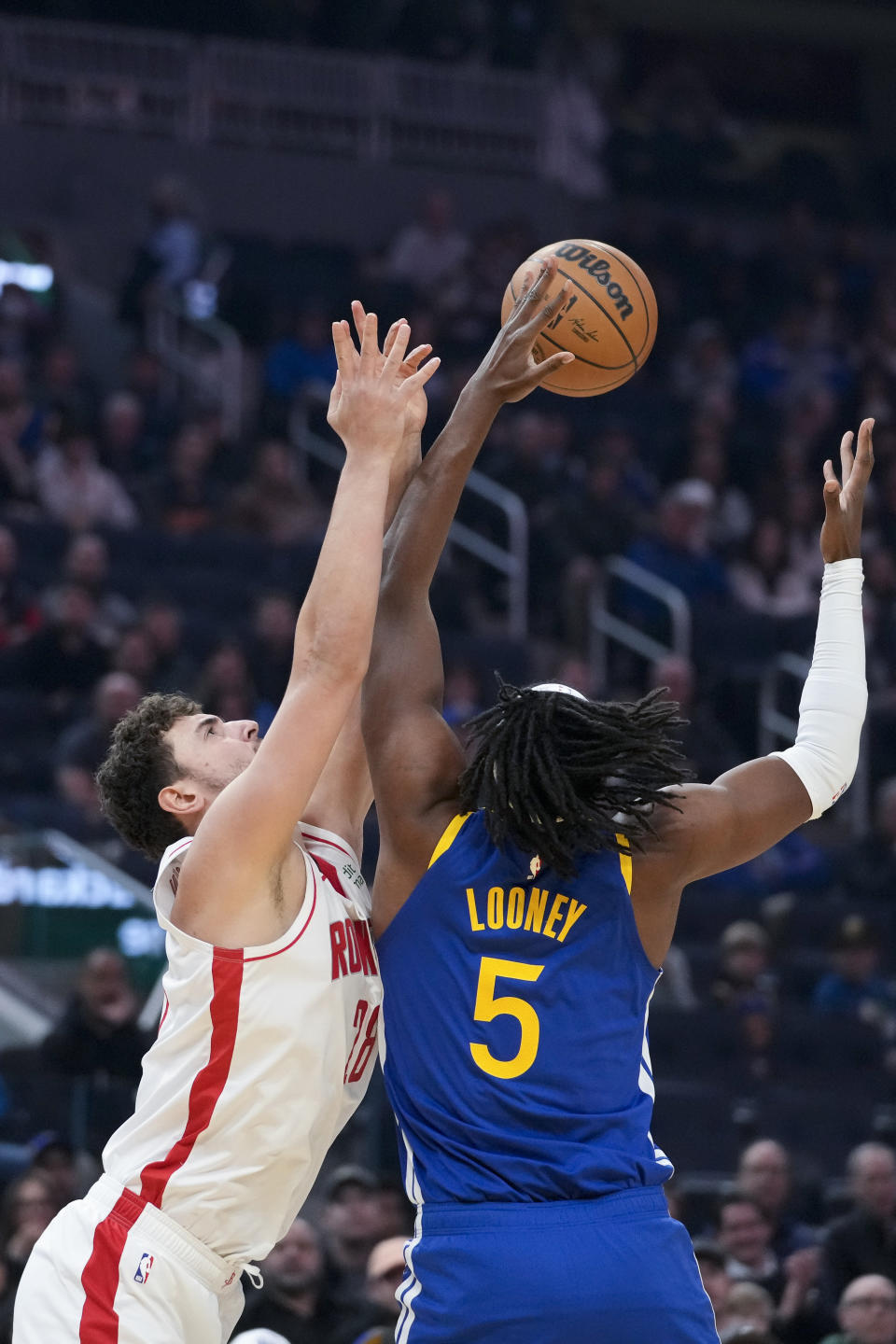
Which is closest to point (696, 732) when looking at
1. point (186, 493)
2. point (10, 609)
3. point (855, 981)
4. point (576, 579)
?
point (576, 579)

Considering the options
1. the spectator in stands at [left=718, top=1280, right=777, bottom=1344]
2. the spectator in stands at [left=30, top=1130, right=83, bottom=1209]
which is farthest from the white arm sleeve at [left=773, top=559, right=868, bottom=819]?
the spectator in stands at [left=30, top=1130, right=83, bottom=1209]

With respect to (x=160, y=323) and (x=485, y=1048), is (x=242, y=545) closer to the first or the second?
(x=160, y=323)

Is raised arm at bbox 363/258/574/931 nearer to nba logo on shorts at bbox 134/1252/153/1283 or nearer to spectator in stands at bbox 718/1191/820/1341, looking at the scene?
nba logo on shorts at bbox 134/1252/153/1283

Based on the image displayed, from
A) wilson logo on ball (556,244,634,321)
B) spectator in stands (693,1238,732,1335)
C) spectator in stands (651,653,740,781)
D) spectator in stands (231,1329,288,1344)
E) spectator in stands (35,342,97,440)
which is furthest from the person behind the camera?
spectator in stands (35,342,97,440)

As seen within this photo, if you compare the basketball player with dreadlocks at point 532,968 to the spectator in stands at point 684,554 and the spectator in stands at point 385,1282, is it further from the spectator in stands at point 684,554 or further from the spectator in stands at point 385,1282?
the spectator in stands at point 684,554

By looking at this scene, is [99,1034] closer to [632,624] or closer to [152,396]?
[632,624]

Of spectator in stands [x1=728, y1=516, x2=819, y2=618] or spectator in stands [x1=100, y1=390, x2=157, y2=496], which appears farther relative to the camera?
spectator in stands [x1=728, y1=516, x2=819, y2=618]

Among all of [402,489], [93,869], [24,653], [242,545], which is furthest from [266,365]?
[402,489]

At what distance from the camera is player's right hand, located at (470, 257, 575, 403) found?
377 centimetres

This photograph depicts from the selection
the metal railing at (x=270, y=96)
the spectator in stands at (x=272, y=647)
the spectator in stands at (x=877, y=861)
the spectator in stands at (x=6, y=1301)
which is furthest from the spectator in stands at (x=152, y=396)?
the spectator in stands at (x=6, y=1301)

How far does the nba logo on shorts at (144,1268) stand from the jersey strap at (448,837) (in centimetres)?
88

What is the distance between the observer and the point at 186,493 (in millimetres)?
12219

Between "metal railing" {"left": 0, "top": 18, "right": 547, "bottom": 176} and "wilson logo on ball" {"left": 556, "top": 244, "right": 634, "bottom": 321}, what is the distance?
40.6 feet

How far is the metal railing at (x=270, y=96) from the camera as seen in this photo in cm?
1606
